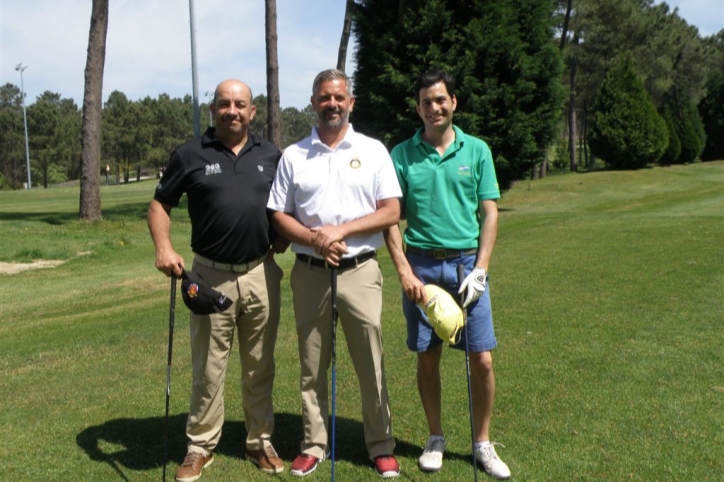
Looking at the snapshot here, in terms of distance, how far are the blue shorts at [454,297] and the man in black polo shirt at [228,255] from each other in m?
0.84

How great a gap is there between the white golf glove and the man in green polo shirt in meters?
0.01

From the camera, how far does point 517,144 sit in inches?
873

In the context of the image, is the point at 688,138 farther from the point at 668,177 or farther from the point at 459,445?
the point at 459,445

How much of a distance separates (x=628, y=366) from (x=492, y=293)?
3364mm

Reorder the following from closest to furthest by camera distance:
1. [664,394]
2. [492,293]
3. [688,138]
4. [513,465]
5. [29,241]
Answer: [513,465], [664,394], [492,293], [29,241], [688,138]

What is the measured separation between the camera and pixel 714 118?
168 ft

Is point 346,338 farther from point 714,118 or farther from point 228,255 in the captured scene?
point 714,118

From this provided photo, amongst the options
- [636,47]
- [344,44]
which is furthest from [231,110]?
[636,47]

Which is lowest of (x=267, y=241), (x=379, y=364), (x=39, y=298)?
(x=39, y=298)

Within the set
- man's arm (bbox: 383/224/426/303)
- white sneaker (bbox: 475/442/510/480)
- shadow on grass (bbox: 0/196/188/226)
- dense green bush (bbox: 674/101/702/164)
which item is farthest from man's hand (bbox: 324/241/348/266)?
dense green bush (bbox: 674/101/702/164)

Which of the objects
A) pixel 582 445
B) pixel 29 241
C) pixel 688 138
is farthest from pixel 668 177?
pixel 582 445

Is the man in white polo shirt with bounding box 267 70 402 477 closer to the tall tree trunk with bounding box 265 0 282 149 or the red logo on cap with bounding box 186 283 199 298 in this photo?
the red logo on cap with bounding box 186 283 199 298

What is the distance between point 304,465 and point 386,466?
470 mm

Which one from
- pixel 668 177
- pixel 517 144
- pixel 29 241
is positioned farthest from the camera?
pixel 668 177
